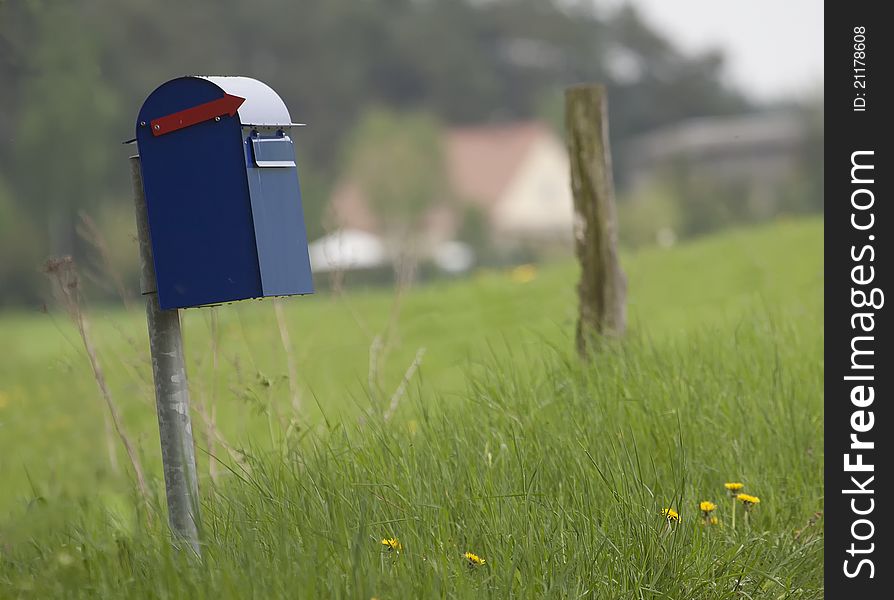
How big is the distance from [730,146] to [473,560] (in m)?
66.5

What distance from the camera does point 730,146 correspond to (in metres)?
67.1

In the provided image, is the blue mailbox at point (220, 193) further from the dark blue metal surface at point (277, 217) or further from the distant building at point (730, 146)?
the distant building at point (730, 146)

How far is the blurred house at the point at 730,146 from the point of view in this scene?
54.9 metres

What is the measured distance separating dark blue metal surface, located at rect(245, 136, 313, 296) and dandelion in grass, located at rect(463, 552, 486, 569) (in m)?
0.85

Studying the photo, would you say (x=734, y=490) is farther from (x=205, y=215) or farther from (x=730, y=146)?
(x=730, y=146)

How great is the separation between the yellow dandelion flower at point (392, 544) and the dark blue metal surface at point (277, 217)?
722 millimetres

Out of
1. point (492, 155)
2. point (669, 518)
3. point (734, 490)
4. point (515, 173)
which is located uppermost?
point (669, 518)

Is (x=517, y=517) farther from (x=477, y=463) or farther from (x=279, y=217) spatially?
(x=279, y=217)

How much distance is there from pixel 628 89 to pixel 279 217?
58.3 meters

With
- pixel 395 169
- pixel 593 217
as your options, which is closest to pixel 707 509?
pixel 593 217

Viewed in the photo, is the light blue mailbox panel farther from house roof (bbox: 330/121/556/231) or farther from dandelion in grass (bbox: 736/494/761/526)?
house roof (bbox: 330/121/556/231)

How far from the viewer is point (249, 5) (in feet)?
151

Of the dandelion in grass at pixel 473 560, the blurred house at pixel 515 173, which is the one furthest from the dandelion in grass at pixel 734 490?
the blurred house at pixel 515 173
